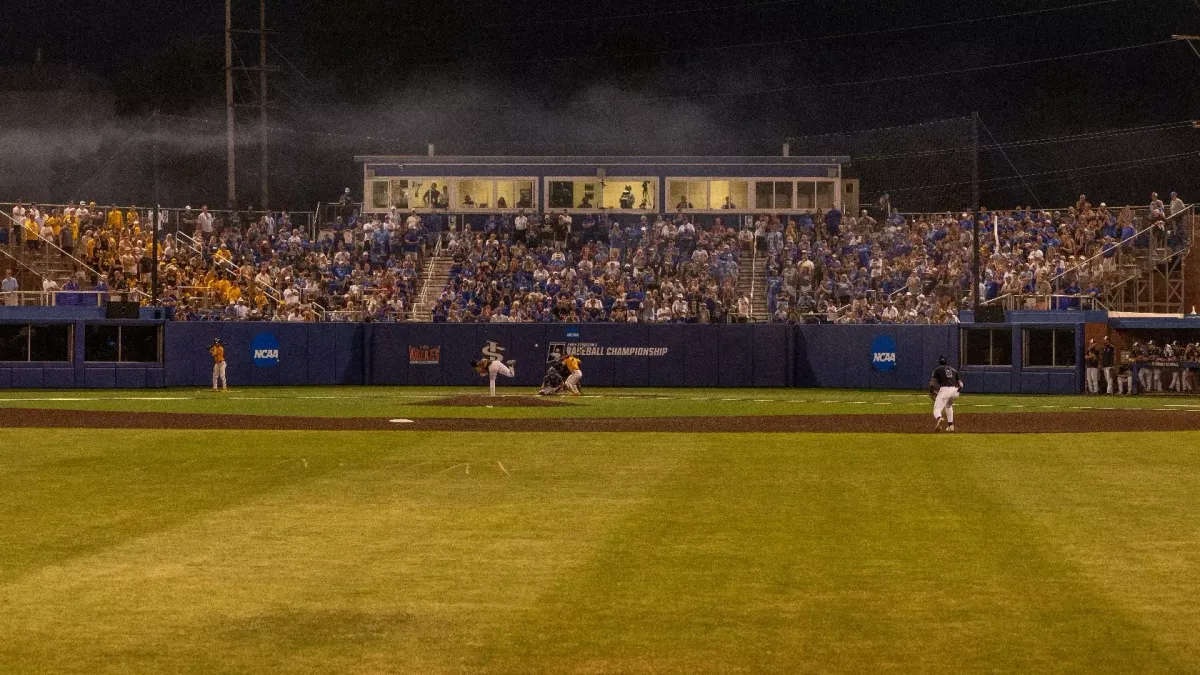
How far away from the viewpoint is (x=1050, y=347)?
46594mm

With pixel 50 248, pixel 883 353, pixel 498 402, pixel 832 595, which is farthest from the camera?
pixel 50 248

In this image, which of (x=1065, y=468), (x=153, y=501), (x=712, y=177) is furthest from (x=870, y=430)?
(x=712, y=177)

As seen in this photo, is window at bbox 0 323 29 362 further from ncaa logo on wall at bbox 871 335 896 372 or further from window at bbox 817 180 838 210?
window at bbox 817 180 838 210

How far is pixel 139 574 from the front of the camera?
12836 mm

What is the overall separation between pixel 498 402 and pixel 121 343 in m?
14.7

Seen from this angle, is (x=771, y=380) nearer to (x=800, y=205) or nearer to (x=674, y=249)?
(x=674, y=249)

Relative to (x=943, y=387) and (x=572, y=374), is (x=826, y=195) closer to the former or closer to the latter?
(x=572, y=374)

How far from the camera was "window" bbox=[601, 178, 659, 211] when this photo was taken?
2534 inches

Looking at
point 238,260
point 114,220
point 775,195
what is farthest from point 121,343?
point 775,195

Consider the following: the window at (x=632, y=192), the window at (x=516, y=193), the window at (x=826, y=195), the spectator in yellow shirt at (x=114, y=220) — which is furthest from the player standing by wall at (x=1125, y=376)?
the spectator in yellow shirt at (x=114, y=220)

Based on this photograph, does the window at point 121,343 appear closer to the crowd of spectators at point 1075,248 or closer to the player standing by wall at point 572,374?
the player standing by wall at point 572,374

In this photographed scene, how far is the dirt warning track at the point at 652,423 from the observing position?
29703 mm

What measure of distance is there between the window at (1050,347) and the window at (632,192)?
21.7 metres

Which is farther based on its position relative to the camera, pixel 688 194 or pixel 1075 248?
pixel 688 194
